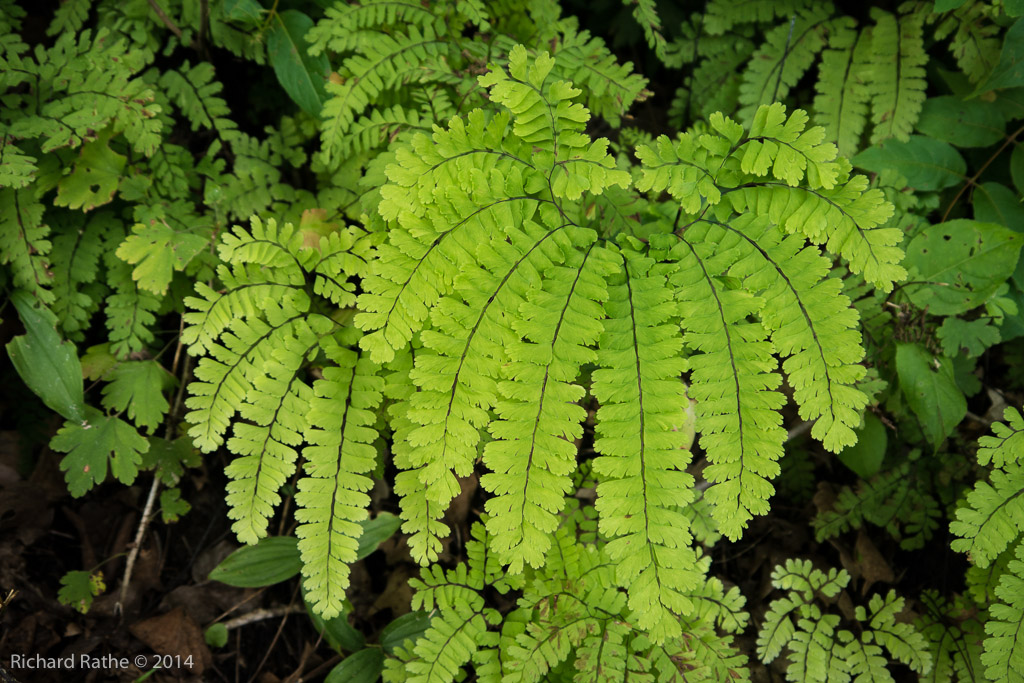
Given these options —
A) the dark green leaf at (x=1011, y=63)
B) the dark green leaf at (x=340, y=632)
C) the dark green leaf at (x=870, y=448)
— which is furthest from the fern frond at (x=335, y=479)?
the dark green leaf at (x=1011, y=63)

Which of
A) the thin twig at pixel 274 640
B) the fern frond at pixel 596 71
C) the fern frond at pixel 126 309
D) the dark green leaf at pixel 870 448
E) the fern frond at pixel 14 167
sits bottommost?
the thin twig at pixel 274 640

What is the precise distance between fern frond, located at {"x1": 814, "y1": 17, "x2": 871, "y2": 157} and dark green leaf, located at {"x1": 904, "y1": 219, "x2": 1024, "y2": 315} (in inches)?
24.4

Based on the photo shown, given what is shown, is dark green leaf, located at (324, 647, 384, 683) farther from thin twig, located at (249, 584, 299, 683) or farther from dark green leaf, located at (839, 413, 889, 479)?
dark green leaf, located at (839, 413, 889, 479)

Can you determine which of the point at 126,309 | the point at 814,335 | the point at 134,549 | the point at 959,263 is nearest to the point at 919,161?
the point at 959,263

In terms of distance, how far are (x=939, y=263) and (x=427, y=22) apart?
2381mm

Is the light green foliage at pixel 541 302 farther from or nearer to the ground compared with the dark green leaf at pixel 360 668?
farther from the ground

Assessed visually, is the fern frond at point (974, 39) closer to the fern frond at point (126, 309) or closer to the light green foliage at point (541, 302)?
the light green foliage at point (541, 302)

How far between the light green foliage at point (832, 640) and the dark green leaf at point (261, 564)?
6.75 feet

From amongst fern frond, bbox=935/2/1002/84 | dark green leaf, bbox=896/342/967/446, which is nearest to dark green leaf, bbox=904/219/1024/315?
dark green leaf, bbox=896/342/967/446

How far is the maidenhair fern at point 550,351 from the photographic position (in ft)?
6.20

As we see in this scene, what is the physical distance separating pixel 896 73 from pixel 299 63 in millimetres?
2796

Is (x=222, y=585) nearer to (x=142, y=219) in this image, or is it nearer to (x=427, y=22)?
(x=142, y=219)

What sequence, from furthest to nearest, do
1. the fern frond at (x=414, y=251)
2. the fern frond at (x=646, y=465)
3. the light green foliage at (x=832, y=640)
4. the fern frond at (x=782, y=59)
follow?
A: the fern frond at (x=782, y=59) → the light green foliage at (x=832, y=640) → the fern frond at (x=414, y=251) → the fern frond at (x=646, y=465)

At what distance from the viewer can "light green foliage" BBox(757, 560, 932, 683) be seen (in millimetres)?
2541
